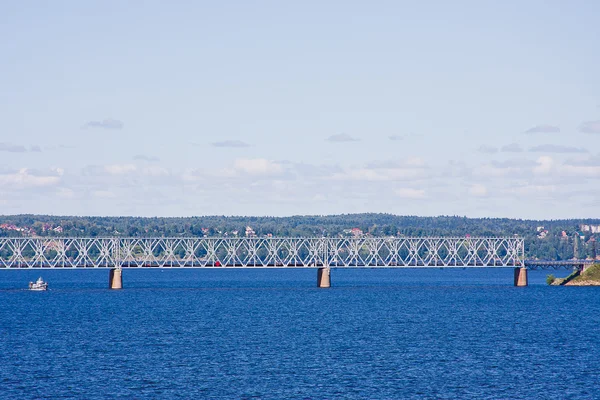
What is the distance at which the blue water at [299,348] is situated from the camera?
66625mm

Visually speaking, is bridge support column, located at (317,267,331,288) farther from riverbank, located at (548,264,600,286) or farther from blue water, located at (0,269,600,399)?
riverbank, located at (548,264,600,286)

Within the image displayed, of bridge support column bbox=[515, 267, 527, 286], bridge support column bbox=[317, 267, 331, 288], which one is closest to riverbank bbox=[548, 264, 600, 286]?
bridge support column bbox=[515, 267, 527, 286]

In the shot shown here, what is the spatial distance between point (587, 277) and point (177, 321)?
9318 centimetres

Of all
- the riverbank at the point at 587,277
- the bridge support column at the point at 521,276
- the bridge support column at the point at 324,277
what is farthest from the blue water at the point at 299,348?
the riverbank at the point at 587,277

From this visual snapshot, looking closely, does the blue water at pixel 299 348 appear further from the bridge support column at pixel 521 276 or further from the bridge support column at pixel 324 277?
the bridge support column at pixel 521 276

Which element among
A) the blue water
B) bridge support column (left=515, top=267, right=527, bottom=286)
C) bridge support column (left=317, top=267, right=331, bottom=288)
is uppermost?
bridge support column (left=515, top=267, right=527, bottom=286)

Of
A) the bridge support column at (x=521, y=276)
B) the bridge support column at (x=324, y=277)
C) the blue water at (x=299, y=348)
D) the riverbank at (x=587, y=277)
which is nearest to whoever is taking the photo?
the blue water at (x=299, y=348)

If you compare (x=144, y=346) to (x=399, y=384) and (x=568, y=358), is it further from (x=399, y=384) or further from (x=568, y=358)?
(x=568, y=358)

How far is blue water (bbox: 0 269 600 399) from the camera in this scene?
66625 millimetres

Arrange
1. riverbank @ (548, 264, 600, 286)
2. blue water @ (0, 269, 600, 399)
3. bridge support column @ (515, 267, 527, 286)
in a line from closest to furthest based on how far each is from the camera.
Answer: blue water @ (0, 269, 600, 399)
riverbank @ (548, 264, 600, 286)
bridge support column @ (515, 267, 527, 286)

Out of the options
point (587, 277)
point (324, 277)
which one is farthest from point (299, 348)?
point (587, 277)

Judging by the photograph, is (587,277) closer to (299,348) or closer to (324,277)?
(324,277)

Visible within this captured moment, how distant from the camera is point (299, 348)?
284 feet

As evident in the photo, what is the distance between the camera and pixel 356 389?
66000mm
